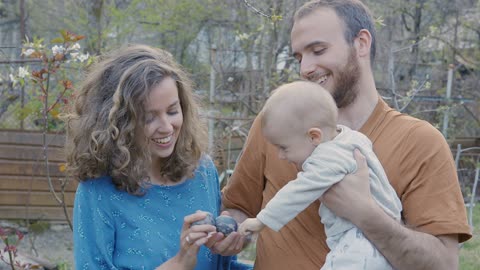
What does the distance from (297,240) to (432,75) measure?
8.77 m

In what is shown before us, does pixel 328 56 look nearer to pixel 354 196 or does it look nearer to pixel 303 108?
pixel 303 108

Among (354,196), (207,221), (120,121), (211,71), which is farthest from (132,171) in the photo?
(211,71)

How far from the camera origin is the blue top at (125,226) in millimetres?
2521

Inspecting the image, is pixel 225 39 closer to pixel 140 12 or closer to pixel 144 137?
pixel 140 12

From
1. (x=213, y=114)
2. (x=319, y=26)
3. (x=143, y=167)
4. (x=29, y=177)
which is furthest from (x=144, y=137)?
(x=29, y=177)

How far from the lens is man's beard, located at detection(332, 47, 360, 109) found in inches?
103

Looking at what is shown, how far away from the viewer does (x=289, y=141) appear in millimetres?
2352

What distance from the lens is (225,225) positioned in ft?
8.37

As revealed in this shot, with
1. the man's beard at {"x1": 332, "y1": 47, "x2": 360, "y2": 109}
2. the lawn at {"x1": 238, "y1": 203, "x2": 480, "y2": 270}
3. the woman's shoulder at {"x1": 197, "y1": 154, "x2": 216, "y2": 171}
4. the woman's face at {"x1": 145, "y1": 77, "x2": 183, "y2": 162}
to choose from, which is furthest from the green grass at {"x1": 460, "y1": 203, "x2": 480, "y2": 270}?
the woman's face at {"x1": 145, "y1": 77, "x2": 183, "y2": 162}

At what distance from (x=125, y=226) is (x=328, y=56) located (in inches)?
41.1

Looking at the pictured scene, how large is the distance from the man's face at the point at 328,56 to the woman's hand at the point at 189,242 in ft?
2.33

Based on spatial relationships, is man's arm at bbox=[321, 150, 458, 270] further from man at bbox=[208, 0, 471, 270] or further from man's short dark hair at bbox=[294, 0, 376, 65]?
man's short dark hair at bbox=[294, 0, 376, 65]

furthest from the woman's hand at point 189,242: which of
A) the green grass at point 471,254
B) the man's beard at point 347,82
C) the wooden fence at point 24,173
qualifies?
the wooden fence at point 24,173

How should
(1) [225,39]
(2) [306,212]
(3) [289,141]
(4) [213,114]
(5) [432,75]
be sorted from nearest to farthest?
1. (3) [289,141]
2. (2) [306,212]
3. (4) [213,114]
4. (5) [432,75]
5. (1) [225,39]
